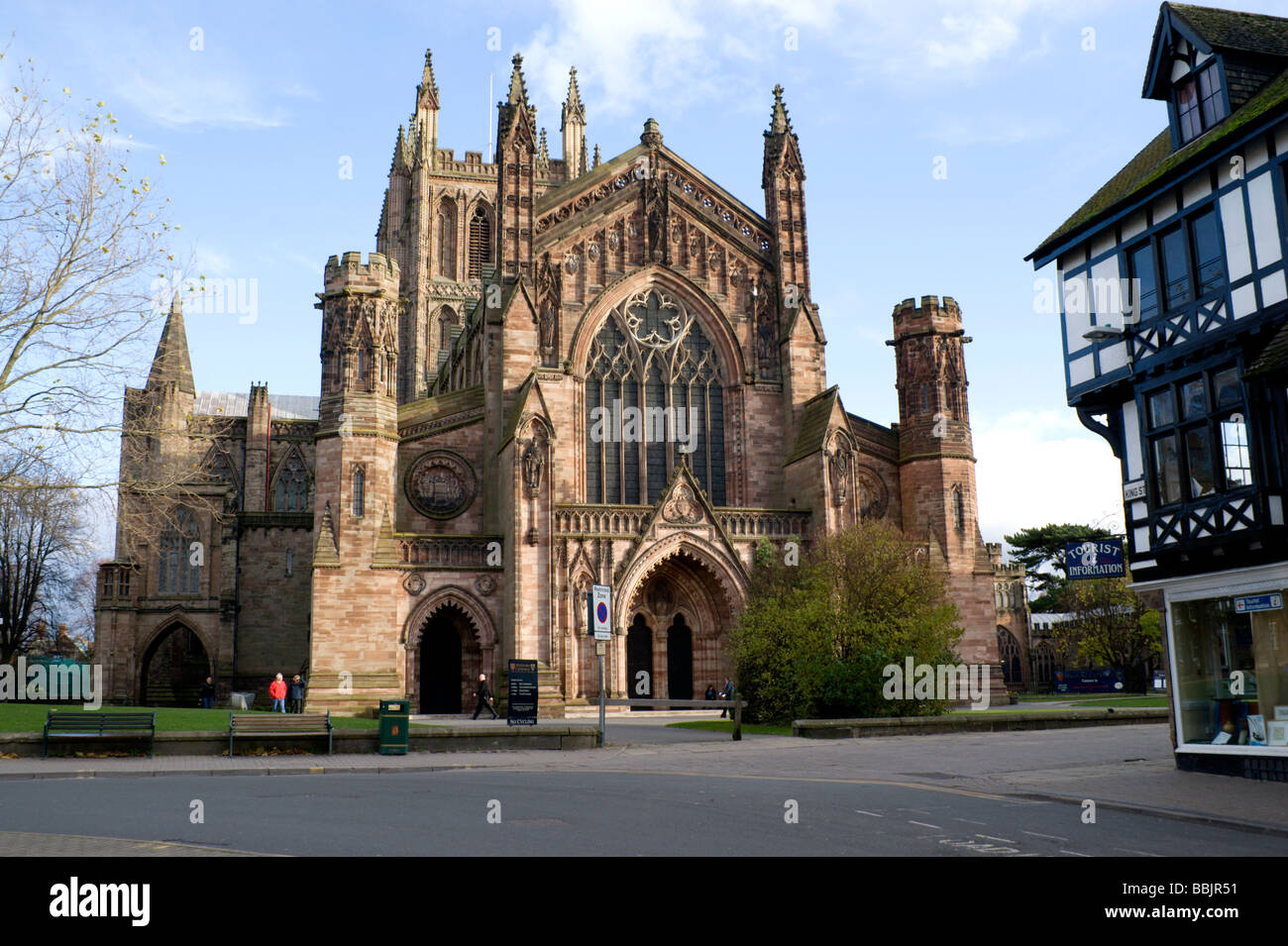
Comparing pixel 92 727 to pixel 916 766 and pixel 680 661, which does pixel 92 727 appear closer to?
pixel 916 766

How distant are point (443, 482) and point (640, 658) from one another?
359 inches

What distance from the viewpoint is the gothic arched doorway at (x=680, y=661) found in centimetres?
3897

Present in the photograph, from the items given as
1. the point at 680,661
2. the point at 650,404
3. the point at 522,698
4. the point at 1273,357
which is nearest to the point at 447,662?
the point at 680,661

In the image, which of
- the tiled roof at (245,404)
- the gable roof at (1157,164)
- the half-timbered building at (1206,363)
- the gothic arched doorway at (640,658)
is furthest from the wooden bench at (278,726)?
the tiled roof at (245,404)

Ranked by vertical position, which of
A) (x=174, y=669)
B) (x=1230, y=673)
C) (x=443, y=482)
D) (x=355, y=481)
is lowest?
(x=1230, y=673)

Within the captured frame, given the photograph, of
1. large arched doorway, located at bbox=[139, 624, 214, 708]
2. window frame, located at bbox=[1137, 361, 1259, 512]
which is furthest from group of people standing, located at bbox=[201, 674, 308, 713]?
window frame, located at bbox=[1137, 361, 1259, 512]

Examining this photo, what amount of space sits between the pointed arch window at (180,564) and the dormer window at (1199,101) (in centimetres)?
4177

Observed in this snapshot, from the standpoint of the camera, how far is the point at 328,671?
33594 millimetres

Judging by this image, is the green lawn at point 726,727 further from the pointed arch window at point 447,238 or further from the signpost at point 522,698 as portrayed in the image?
the pointed arch window at point 447,238

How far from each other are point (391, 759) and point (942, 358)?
27.2m

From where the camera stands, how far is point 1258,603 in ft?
52.9

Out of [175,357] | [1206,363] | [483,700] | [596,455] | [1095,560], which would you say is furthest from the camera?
[175,357]
